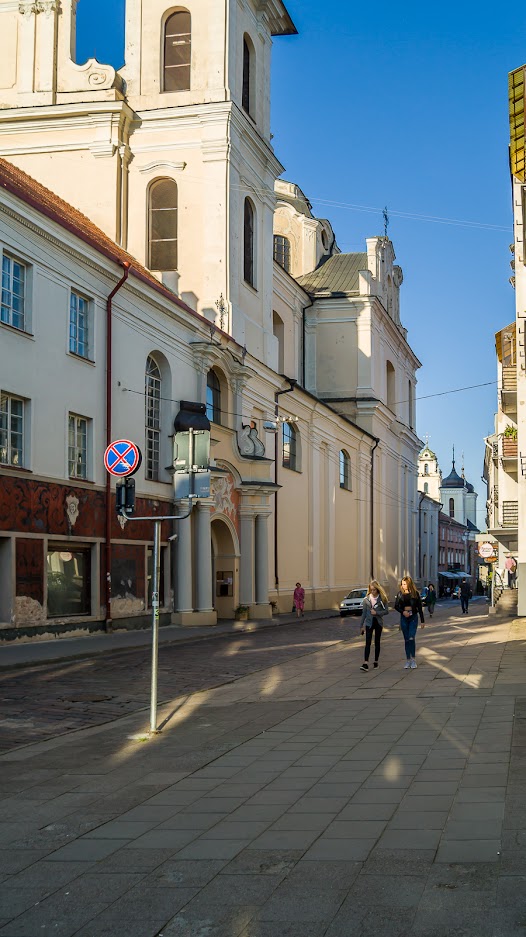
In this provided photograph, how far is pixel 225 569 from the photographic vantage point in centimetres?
3369

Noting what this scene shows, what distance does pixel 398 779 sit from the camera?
7.96m

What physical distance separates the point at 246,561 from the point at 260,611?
1.76 m

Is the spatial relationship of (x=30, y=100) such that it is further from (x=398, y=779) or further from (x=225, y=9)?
(x=398, y=779)

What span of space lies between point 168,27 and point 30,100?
5271 millimetres

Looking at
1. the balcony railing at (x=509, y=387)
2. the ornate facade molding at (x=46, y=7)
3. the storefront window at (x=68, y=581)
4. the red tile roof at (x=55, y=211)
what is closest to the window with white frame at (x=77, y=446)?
the storefront window at (x=68, y=581)

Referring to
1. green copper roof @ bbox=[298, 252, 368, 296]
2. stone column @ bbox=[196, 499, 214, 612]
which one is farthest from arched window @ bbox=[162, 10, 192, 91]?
green copper roof @ bbox=[298, 252, 368, 296]

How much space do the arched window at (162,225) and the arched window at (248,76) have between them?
14.6ft

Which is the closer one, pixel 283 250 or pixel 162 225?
pixel 162 225

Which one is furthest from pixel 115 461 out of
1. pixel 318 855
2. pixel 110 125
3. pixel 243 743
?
pixel 110 125

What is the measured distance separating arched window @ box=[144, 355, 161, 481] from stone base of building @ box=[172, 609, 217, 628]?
13.0 feet

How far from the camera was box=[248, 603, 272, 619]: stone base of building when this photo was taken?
3441 centimetres

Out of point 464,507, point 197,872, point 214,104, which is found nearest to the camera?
point 197,872

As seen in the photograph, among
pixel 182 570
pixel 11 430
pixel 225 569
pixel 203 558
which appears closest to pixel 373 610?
pixel 11 430

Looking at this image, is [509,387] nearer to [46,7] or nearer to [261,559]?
[261,559]
